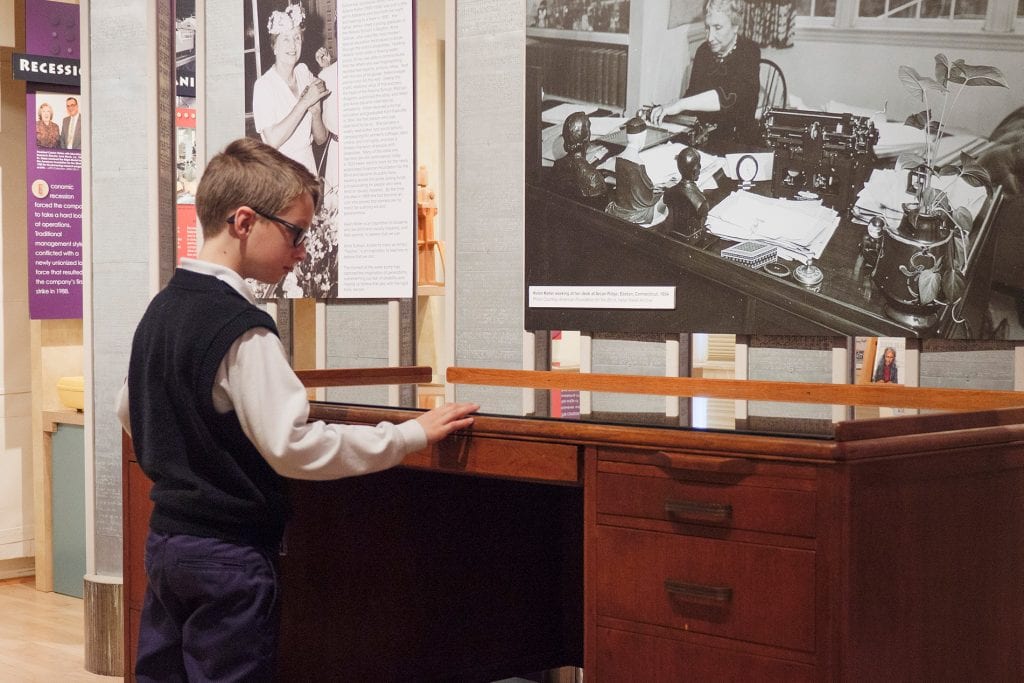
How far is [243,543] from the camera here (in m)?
2.38

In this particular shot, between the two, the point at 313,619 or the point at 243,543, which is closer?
the point at 243,543

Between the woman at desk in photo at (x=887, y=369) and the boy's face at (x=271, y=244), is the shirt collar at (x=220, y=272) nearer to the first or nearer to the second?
the boy's face at (x=271, y=244)

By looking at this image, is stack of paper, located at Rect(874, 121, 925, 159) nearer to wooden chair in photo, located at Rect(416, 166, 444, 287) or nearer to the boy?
the boy

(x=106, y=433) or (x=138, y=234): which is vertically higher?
(x=138, y=234)

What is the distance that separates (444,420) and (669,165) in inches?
49.9

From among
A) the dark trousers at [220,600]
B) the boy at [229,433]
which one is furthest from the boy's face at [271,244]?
the dark trousers at [220,600]

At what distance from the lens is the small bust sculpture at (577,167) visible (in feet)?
11.8

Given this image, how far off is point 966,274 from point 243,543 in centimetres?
179

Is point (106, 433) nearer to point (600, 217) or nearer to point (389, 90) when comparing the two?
point (389, 90)

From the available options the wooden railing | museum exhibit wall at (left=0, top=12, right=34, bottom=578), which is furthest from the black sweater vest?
museum exhibit wall at (left=0, top=12, right=34, bottom=578)

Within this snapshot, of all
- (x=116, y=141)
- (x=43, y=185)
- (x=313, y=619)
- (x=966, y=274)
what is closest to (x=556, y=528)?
(x=313, y=619)

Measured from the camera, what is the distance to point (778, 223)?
326cm

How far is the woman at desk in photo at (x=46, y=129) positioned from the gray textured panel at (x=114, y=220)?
4.77 ft

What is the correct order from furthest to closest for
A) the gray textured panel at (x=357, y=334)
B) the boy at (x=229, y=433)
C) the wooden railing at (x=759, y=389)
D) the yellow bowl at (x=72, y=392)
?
the yellow bowl at (x=72, y=392)
the gray textured panel at (x=357, y=334)
the wooden railing at (x=759, y=389)
the boy at (x=229, y=433)
